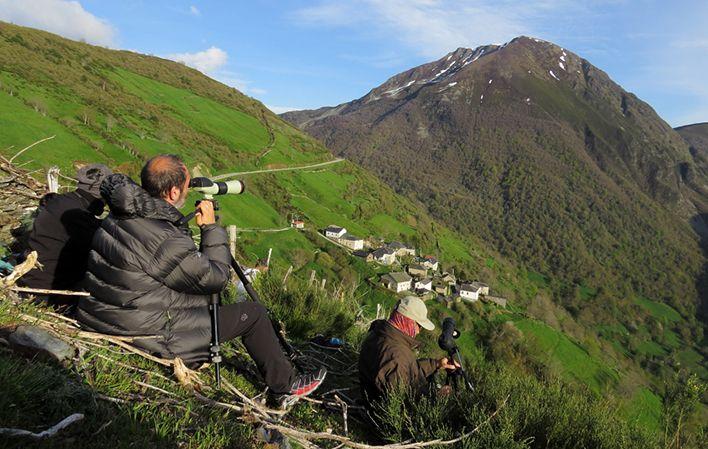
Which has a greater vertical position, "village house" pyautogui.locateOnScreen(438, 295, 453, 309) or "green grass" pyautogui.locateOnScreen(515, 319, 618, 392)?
"village house" pyautogui.locateOnScreen(438, 295, 453, 309)

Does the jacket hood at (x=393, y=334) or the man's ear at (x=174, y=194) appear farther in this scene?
the jacket hood at (x=393, y=334)

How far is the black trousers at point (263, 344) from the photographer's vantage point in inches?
131

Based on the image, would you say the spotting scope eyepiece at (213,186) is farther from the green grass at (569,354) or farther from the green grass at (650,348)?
the green grass at (650,348)

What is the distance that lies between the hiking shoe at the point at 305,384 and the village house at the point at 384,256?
53413 mm

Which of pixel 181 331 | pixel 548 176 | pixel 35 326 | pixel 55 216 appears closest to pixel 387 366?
pixel 181 331

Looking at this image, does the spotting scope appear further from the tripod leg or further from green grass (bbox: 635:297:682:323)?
green grass (bbox: 635:297:682:323)

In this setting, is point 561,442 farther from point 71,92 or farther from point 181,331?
point 71,92

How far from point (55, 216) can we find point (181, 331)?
1870mm

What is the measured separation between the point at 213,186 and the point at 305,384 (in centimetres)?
197

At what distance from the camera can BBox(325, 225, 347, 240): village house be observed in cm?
5518

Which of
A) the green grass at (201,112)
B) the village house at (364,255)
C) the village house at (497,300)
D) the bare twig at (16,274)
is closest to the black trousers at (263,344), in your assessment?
the bare twig at (16,274)

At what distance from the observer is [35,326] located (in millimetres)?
2713

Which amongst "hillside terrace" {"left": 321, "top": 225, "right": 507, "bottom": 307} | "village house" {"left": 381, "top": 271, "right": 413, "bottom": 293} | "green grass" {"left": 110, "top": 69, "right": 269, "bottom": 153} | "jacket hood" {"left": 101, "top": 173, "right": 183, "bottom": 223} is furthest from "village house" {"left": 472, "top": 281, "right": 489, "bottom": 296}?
"jacket hood" {"left": 101, "top": 173, "right": 183, "bottom": 223}

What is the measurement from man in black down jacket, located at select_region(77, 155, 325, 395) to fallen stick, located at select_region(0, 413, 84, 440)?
3.30ft
